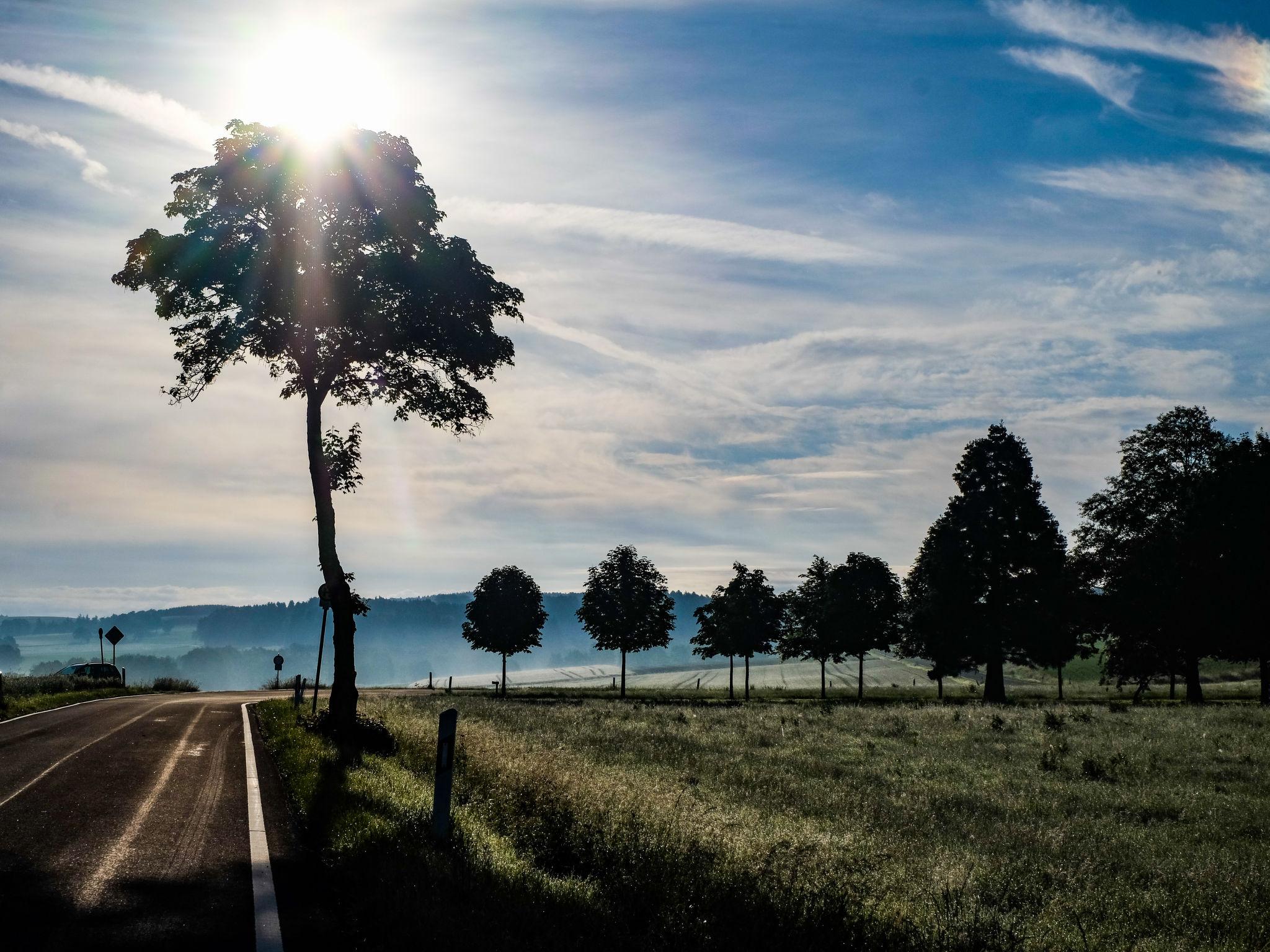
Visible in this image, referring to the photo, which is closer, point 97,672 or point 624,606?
point 97,672

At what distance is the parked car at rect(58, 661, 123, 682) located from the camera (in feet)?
148

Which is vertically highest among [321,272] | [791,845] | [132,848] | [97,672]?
[321,272]

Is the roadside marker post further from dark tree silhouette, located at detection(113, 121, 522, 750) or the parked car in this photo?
the parked car

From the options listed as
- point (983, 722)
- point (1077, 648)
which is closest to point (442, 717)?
point (983, 722)

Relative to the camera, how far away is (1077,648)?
5262cm

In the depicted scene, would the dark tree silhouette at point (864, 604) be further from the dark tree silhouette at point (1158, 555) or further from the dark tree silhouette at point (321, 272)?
the dark tree silhouette at point (321, 272)

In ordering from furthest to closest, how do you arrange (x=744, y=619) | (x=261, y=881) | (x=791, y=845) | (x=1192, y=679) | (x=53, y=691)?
(x=744, y=619) → (x=1192, y=679) → (x=53, y=691) → (x=791, y=845) → (x=261, y=881)

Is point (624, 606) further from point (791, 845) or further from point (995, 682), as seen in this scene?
point (791, 845)

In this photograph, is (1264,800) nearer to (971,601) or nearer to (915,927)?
(915,927)

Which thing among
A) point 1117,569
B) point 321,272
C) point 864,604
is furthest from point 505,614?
point 321,272

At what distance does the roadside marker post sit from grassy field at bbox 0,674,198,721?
746 inches

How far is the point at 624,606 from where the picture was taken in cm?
7044

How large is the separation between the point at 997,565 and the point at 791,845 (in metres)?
42.3

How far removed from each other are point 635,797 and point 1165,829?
8250 millimetres
